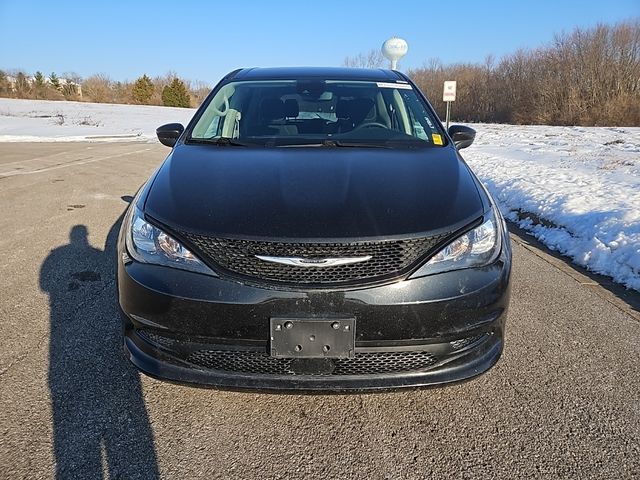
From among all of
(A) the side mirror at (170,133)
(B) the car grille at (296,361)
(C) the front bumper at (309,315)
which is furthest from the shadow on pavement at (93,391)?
(A) the side mirror at (170,133)

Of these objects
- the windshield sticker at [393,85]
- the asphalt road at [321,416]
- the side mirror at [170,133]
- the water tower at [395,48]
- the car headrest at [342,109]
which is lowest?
the asphalt road at [321,416]

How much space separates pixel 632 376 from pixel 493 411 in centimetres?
86

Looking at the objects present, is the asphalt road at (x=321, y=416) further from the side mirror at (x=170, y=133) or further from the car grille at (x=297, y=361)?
the side mirror at (x=170, y=133)

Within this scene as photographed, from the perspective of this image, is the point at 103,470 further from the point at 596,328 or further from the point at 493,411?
the point at 596,328

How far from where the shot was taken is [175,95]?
64438 millimetres

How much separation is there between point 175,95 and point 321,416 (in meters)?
68.5

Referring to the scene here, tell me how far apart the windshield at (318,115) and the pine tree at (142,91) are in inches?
2795

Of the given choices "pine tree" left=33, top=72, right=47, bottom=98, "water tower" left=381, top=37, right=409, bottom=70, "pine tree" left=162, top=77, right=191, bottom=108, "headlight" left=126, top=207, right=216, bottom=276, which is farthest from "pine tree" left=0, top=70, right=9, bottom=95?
"headlight" left=126, top=207, right=216, bottom=276

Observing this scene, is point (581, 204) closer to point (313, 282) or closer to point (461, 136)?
point (461, 136)

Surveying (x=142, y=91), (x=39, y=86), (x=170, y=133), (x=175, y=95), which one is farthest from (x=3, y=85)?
(x=170, y=133)

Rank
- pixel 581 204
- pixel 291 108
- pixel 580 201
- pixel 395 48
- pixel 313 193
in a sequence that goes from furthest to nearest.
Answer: pixel 395 48 → pixel 580 201 → pixel 581 204 → pixel 291 108 → pixel 313 193

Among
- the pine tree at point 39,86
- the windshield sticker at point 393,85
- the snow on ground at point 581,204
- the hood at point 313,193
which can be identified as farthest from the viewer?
the pine tree at point 39,86

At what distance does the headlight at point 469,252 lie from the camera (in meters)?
1.84

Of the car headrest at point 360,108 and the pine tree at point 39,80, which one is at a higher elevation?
the pine tree at point 39,80
